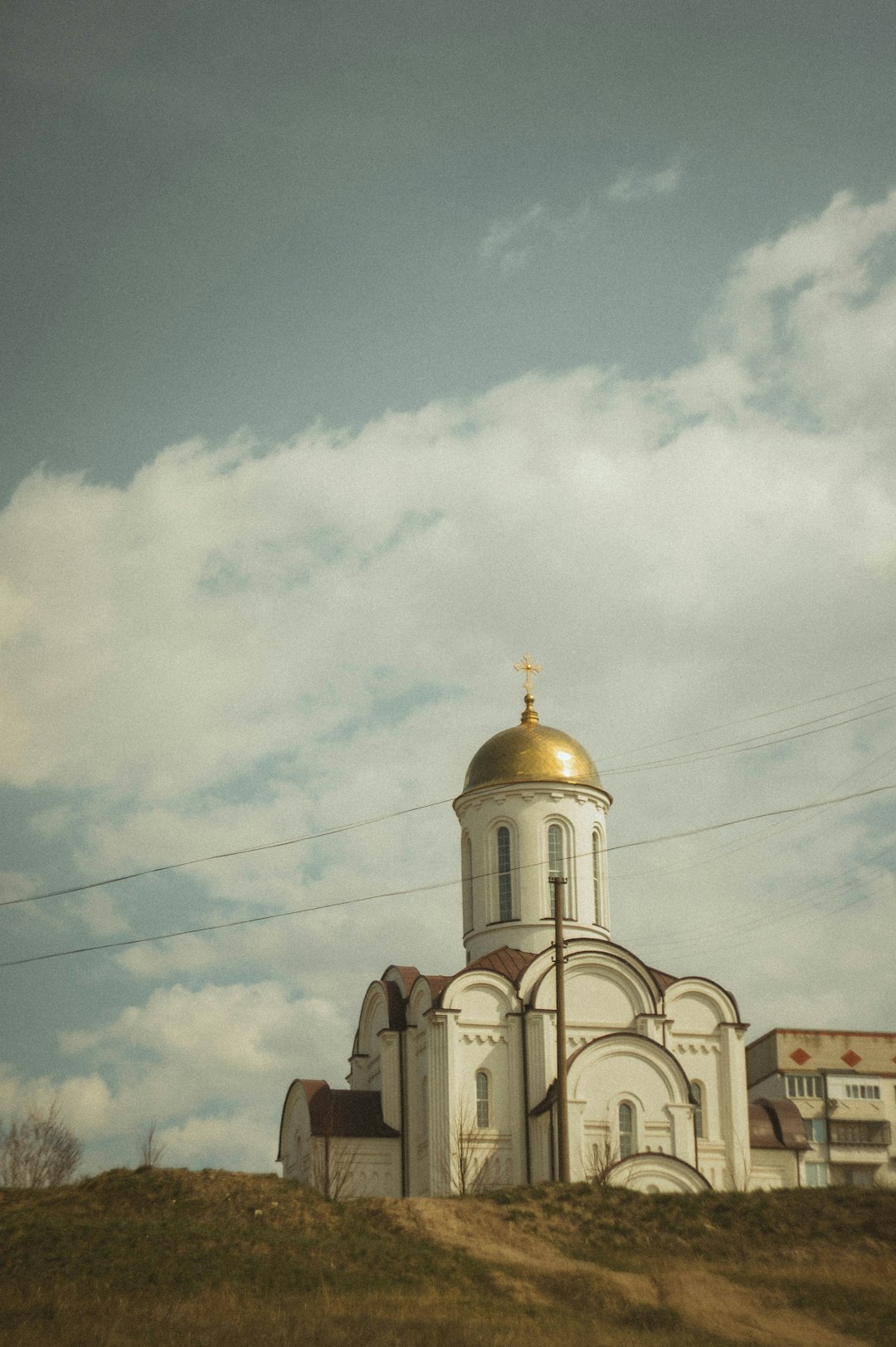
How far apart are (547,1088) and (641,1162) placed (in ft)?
8.60

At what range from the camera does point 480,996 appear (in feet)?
98.7

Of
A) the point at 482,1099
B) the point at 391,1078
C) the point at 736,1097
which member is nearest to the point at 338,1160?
the point at 391,1078

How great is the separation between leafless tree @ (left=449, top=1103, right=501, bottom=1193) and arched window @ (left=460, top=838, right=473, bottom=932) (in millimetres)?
→ 5771

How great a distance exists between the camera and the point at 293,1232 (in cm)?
1931

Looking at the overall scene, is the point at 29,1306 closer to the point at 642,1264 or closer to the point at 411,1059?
the point at 642,1264

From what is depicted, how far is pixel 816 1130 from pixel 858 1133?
1.54 meters

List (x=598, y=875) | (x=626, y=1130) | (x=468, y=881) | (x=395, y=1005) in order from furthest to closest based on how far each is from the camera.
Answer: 1. (x=468, y=881)
2. (x=598, y=875)
3. (x=395, y=1005)
4. (x=626, y=1130)

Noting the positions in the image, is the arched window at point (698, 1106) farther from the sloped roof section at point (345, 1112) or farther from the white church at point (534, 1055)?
the sloped roof section at point (345, 1112)

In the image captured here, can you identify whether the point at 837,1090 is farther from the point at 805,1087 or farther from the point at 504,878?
the point at 504,878

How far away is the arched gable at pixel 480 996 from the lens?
29859 millimetres

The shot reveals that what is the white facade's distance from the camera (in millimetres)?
28453

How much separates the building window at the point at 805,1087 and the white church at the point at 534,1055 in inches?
720

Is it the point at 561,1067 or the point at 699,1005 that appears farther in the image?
the point at 699,1005

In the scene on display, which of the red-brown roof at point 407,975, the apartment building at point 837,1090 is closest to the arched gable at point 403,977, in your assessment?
the red-brown roof at point 407,975
